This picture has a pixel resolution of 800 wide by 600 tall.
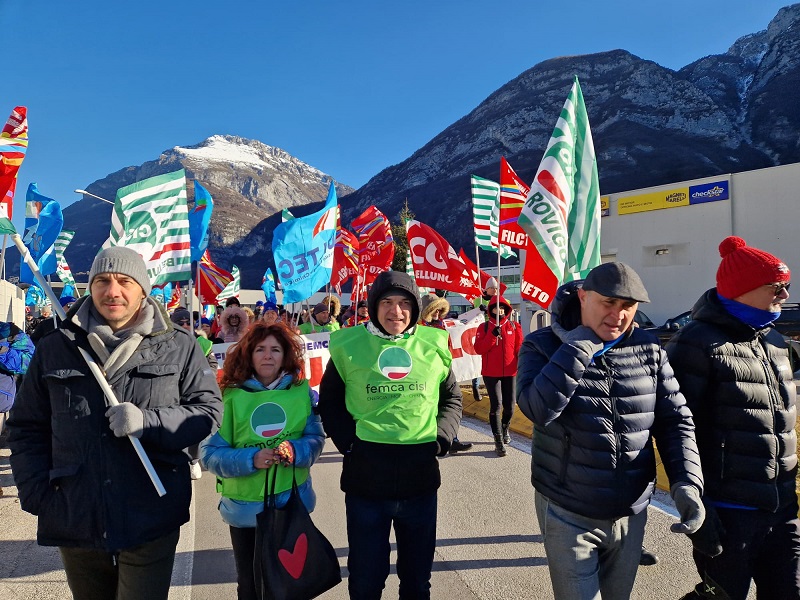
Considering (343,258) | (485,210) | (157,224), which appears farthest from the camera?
(343,258)

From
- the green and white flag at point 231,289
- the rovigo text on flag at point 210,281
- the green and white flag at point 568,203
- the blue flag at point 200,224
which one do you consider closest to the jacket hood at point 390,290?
the green and white flag at point 568,203

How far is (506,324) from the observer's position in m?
6.58

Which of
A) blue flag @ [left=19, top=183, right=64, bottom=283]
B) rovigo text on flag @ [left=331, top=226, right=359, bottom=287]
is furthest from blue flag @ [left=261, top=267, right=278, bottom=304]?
blue flag @ [left=19, top=183, right=64, bottom=283]

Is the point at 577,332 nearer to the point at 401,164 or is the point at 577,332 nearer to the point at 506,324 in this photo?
the point at 506,324

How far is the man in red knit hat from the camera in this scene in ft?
7.46

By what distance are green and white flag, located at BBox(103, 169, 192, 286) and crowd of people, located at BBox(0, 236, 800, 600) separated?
355 cm

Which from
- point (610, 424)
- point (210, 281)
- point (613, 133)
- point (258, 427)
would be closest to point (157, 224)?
point (258, 427)

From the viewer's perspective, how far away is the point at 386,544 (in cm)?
261

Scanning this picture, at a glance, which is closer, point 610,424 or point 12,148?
point 610,424

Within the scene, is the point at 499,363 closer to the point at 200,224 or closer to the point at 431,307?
the point at 431,307

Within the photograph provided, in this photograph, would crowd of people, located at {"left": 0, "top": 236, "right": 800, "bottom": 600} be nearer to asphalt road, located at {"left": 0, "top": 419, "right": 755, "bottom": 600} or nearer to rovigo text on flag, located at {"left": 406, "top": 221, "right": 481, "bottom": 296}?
asphalt road, located at {"left": 0, "top": 419, "right": 755, "bottom": 600}

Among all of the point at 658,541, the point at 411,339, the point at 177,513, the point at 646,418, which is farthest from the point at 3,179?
the point at 658,541

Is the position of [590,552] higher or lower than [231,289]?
lower

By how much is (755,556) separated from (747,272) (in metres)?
1.29
